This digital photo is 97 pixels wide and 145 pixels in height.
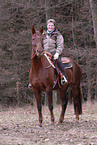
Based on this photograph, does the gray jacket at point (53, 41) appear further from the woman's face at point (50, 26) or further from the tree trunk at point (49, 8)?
the tree trunk at point (49, 8)

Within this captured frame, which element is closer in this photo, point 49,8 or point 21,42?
point 49,8

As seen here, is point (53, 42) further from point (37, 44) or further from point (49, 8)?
point (49, 8)

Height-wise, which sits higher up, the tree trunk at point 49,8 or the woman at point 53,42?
the tree trunk at point 49,8

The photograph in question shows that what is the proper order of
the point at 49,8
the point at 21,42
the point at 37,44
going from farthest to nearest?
the point at 21,42
the point at 49,8
the point at 37,44

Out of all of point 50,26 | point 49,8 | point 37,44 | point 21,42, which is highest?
point 49,8

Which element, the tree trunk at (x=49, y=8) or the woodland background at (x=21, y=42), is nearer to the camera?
the tree trunk at (x=49, y=8)

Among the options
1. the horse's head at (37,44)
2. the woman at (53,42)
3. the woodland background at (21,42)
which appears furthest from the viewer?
the woodland background at (21,42)

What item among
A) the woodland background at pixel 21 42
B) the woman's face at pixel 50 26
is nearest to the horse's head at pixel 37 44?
the woman's face at pixel 50 26

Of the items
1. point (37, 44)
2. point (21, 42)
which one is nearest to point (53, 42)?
point (37, 44)

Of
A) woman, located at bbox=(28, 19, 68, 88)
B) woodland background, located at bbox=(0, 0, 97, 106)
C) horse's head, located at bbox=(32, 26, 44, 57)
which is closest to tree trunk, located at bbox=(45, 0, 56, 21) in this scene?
woodland background, located at bbox=(0, 0, 97, 106)

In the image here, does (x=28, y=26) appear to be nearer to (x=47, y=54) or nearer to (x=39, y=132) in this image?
(x=47, y=54)

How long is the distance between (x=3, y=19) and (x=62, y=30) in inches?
182

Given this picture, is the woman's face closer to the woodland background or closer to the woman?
the woman

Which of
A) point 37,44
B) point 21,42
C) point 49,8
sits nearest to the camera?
point 37,44
